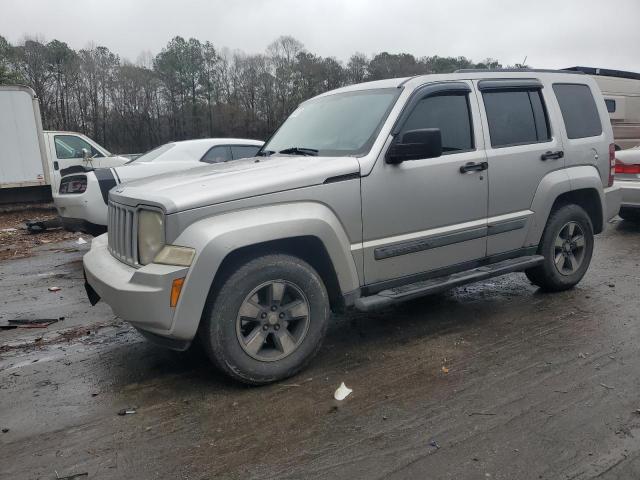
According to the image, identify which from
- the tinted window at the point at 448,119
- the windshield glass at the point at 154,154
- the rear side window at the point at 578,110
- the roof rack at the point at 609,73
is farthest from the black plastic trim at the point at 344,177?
the roof rack at the point at 609,73

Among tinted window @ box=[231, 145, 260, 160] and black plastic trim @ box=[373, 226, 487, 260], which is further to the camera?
tinted window @ box=[231, 145, 260, 160]

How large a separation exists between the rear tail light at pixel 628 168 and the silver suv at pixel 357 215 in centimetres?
362

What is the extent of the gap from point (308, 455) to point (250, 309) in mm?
1031

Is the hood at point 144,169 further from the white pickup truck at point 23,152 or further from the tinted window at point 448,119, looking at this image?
the white pickup truck at point 23,152

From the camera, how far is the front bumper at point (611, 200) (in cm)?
563

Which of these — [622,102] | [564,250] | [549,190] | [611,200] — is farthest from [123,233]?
[622,102]

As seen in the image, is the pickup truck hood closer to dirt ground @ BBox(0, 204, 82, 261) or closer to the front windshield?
the front windshield

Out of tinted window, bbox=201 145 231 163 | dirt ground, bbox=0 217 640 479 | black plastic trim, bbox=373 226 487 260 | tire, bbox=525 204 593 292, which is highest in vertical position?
tinted window, bbox=201 145 231 163

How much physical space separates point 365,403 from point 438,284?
1.29 metres

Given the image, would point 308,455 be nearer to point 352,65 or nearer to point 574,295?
point 574,295

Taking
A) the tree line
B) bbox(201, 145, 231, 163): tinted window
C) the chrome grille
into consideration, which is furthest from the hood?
the tree line

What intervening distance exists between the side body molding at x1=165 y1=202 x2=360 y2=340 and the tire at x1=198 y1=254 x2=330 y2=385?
0.49 ft

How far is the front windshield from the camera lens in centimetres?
420

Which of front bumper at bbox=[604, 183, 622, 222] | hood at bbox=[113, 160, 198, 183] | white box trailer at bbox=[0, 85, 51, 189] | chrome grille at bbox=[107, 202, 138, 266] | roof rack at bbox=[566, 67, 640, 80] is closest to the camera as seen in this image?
chrome grille at bbox=[107, 202, 138, 266]
